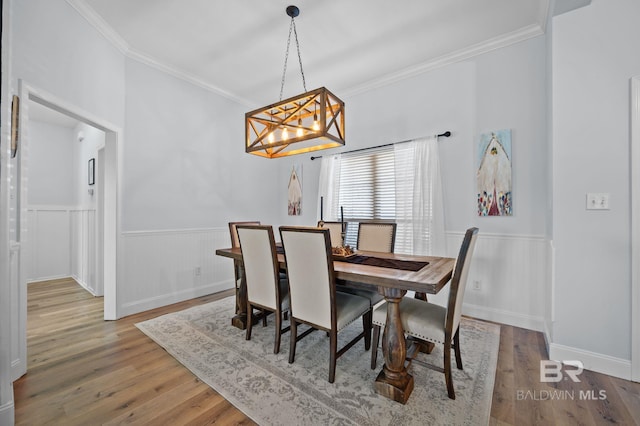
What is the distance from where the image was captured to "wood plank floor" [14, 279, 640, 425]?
1.52 m

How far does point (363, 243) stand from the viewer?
2975 millimetres

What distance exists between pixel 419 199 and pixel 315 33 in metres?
2.11

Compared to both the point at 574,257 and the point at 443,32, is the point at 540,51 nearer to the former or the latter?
the point at 443,32

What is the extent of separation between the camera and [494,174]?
111 inches

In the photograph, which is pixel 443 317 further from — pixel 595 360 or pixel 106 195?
pixel 106 195

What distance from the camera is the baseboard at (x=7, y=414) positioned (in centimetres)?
139

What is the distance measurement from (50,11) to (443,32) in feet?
11.2

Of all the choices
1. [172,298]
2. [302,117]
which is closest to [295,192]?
[302,117]

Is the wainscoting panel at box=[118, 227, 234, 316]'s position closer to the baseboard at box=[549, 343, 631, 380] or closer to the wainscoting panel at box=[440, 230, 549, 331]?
the wainscoting panel at box=[440, 230, 549, 331]

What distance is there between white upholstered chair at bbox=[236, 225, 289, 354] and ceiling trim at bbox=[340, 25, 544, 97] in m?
2.70

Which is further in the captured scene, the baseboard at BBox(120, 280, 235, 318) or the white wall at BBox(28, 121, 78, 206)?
the white wall at BBox(28, 121, 78, 206)

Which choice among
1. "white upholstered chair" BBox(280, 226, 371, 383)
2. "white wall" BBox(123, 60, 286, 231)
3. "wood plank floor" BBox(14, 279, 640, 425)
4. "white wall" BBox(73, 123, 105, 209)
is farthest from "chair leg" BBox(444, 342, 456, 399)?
"white wall" BBox(73, 123, 105, 209)

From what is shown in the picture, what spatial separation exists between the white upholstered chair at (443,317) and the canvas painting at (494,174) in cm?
140

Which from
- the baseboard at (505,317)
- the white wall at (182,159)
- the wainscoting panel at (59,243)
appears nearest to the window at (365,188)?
the baseboard at (505,317)
